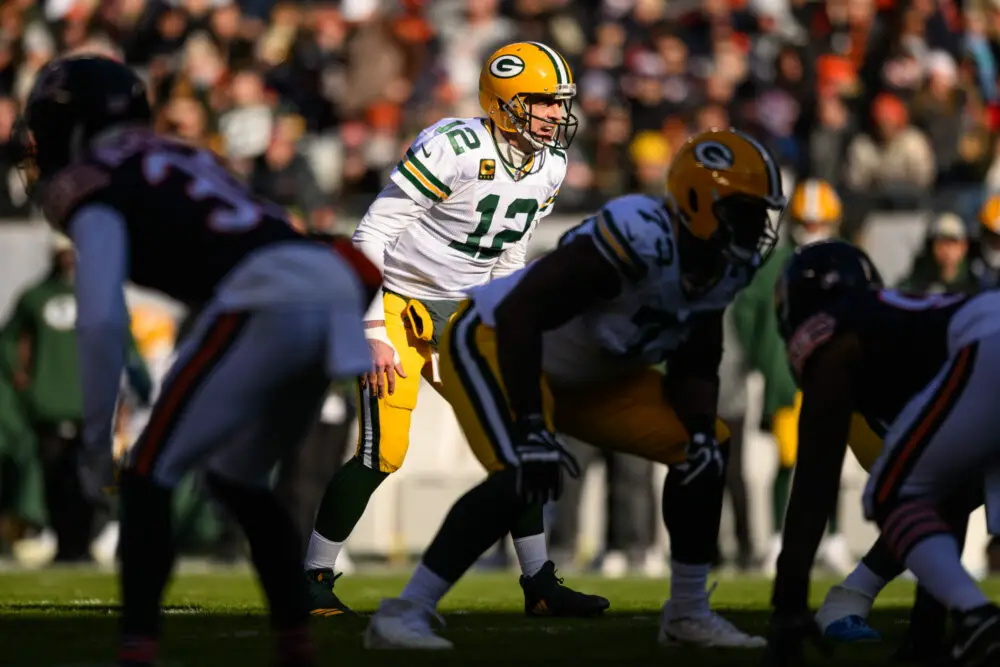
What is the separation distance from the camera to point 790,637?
15.9ft

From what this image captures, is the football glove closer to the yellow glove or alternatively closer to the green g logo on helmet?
the green g logo on helmet

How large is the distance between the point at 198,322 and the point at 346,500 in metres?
2.50

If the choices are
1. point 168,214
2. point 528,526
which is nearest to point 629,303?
point 168,214

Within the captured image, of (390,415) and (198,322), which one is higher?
(198,322)

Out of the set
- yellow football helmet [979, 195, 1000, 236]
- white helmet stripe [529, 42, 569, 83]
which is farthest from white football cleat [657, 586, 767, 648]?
yellow football helmet [979, 195, 1000, 236]

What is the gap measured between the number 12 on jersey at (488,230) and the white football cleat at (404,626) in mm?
2197

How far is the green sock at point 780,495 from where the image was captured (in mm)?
10680

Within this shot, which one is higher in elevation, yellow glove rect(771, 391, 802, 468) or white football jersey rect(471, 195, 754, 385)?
white football jersey rect(471, 195, 754, 385)

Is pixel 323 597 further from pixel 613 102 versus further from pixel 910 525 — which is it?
pixel 613 102

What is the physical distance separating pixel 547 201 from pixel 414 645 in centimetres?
252

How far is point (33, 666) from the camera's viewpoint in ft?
16.6

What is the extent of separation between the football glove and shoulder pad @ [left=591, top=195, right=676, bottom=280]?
0.49 m

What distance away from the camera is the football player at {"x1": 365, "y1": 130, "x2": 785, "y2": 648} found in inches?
208

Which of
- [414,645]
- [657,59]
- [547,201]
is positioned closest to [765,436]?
[657,59]
